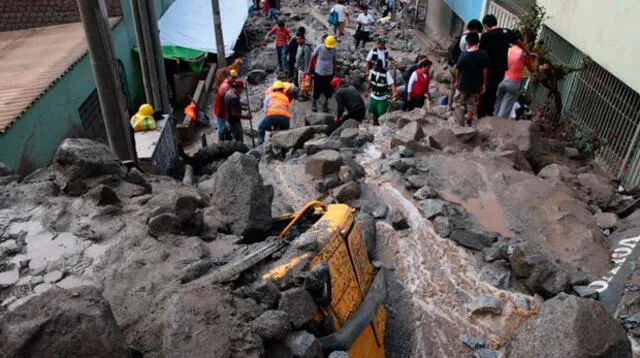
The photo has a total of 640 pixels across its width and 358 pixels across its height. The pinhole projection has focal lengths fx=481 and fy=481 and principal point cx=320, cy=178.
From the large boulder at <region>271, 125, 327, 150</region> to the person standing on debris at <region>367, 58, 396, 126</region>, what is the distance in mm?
1735

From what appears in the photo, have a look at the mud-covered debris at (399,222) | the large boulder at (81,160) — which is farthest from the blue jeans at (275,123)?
the large boulder at (81,160)

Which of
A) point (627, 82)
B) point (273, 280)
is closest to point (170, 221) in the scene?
point (273, 280)

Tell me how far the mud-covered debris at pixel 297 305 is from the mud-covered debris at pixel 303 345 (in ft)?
0.30

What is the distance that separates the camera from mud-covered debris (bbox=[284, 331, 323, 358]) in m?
2.83

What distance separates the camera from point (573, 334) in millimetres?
3051

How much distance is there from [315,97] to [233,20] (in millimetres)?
7496

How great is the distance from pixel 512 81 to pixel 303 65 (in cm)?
583

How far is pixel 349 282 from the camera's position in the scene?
361 centimetres

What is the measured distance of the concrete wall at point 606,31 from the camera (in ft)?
21.2

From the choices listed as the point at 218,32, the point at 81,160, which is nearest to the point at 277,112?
the point at 81,160

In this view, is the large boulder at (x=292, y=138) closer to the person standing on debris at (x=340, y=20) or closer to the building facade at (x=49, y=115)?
the building facade at (x=49, y=115)

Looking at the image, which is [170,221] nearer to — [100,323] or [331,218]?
[331,218]

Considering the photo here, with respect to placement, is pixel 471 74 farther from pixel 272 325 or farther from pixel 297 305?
pixel 272 325

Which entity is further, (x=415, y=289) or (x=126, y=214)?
(x=415, y=289)
